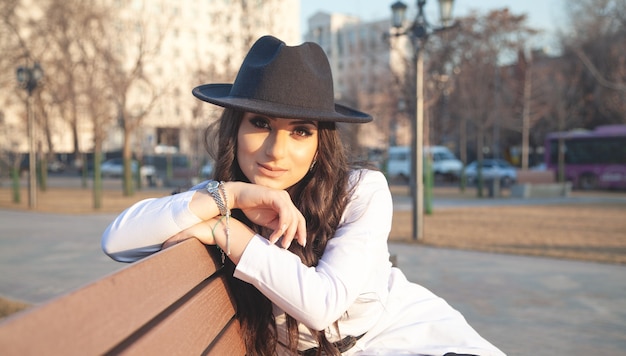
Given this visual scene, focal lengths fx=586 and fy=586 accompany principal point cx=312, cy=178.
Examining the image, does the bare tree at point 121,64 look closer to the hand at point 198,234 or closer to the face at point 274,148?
the face at point 274,148

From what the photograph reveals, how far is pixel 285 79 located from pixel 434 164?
3344 cm

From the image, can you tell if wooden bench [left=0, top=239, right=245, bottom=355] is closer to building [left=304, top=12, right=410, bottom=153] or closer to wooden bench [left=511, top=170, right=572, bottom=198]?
building [left=304, top=12, right=410, bottom=153]

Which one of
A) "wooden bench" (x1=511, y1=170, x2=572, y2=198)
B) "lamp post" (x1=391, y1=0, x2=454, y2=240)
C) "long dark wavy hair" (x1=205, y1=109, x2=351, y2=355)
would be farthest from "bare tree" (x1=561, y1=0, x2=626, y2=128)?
"long dark wavy hair" (x1=205, y1=109, x2=351, y2=355)

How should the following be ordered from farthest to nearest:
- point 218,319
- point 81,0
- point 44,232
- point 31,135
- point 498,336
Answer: point 81,0 → point 31,135 → point 44,232 → point 498,336 → point 218,319

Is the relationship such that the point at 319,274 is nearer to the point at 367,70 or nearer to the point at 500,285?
the point at 500,285

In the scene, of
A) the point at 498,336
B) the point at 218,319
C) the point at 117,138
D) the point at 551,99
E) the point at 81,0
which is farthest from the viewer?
the point at 117,138

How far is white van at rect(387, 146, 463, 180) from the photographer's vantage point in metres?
34.3

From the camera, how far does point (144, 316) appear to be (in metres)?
1.08

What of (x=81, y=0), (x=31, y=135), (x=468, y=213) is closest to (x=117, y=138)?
(x=81, y=0)

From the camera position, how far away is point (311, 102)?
1.80 metres

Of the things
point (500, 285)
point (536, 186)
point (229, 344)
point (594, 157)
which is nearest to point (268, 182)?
point (229, 344)

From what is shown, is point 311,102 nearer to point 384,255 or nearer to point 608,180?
point 384,255

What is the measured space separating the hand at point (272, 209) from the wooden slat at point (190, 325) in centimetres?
23

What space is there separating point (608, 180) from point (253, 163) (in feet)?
94.4
